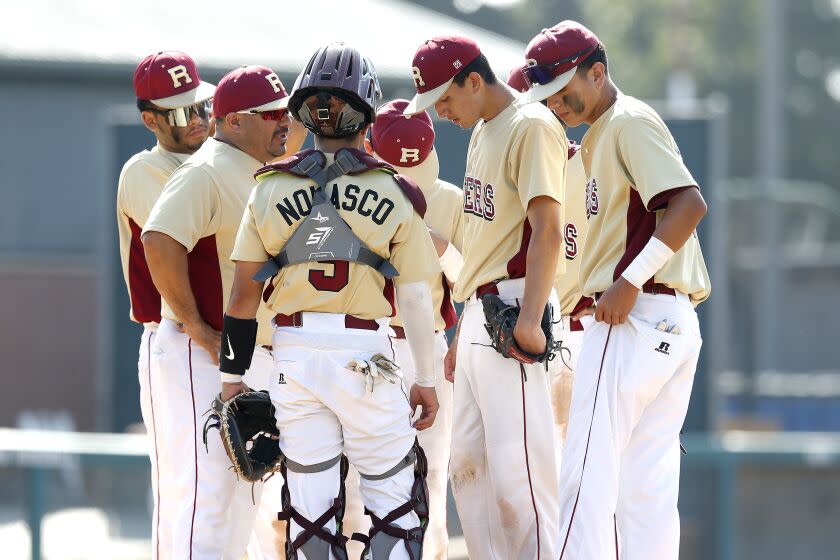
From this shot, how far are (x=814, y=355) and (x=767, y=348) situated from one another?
5512mm

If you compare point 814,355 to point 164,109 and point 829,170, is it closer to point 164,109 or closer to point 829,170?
point 164,109

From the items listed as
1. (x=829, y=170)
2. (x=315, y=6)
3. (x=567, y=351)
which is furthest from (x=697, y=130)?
(x=829, y=170)

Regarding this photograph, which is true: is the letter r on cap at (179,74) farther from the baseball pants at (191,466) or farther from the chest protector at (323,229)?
the chest protector at (323,229)

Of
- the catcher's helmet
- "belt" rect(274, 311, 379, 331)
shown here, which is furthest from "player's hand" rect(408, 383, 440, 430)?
the catcher's helmet

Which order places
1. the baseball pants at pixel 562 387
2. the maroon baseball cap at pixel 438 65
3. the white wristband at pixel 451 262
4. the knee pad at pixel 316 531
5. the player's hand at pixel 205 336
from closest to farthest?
the knee pad at pixel 316 531, the maroon baseball cap at pixel 438 65, the player's hand at pixel 205 336, the baseball pants at pixel 562 387, the white wristband at pixel 451 262

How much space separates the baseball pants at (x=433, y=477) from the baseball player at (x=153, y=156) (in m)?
0.78

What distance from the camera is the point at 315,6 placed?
743 inches

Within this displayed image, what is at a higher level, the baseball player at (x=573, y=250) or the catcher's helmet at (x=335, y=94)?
the catcher's helmet at (x=335, y=94)

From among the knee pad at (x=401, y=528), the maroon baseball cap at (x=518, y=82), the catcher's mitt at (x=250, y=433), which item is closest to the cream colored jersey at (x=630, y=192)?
the knee pad at (x=401, y=528)

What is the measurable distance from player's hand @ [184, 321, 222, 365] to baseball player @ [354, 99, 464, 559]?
0.79m

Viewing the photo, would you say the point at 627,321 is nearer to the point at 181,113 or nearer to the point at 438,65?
the point at 438,65

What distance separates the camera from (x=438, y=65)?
4.83 m

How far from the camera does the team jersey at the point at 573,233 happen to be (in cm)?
556

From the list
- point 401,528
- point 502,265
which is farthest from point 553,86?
point 401,528
